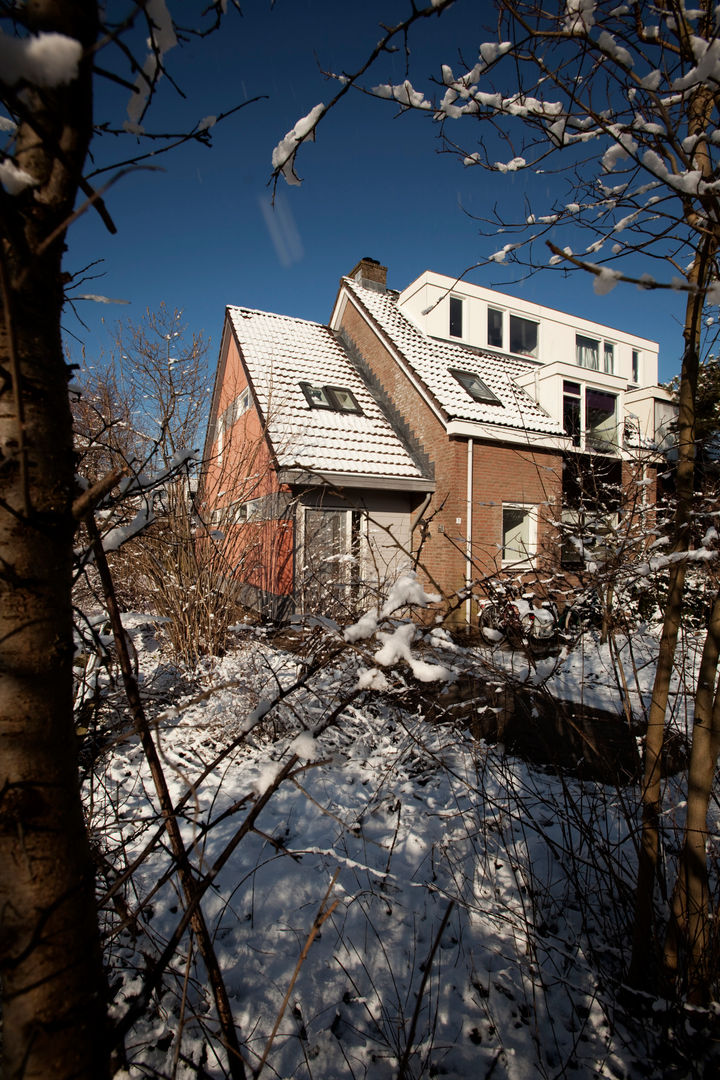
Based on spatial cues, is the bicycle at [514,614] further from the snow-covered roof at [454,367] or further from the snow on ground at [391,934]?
the snow-covered roof at [454,367]

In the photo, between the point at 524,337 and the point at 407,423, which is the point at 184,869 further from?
the point at 524,337

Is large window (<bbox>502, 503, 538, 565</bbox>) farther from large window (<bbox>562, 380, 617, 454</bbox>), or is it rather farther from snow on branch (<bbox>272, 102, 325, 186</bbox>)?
snow on branch (<bbox>272, 102, 325, 186</bbox>)

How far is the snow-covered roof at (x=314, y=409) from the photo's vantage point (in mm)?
9555

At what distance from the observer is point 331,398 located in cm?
1145

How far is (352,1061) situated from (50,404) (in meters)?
2.59

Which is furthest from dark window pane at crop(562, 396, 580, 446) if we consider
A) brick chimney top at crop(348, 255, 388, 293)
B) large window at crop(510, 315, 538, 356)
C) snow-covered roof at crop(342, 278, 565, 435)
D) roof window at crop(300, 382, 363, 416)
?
brick chimney top at crop(348, 255, 388, 293)

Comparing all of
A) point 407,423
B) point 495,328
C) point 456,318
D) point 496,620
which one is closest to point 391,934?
point 496,620

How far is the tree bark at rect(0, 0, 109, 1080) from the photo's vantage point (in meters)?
0.74

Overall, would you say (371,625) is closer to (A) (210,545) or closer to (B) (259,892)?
(B) (259,892)

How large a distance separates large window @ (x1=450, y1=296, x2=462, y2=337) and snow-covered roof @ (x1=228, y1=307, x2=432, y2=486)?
11.6ft

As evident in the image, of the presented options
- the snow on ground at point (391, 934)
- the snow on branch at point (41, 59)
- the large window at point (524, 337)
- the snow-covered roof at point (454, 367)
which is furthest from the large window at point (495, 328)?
the snow on branch at point (41, 59)

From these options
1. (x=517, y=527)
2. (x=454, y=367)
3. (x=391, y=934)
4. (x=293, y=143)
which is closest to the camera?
(x=293, y=143)

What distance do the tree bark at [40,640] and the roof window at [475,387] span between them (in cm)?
1161

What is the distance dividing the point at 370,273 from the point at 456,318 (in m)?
3.14
